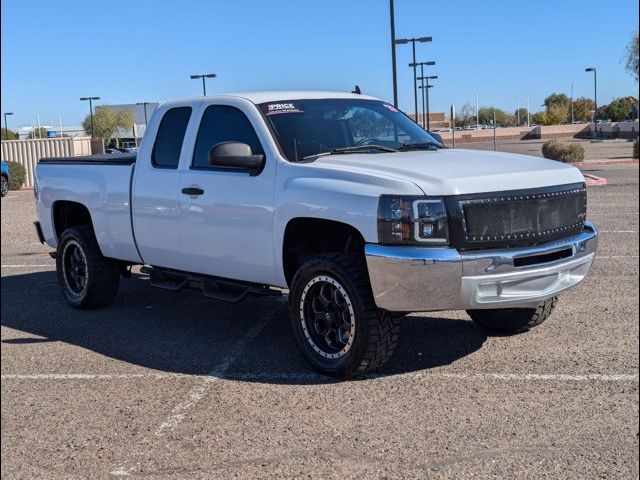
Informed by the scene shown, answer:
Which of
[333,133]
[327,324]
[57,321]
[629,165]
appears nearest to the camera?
[327,324]

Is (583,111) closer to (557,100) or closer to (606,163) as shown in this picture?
(557,100)

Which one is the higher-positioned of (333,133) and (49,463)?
(333,133)

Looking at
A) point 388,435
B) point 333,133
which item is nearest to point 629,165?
point 333,133

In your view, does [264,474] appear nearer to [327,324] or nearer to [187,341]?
[327,324]

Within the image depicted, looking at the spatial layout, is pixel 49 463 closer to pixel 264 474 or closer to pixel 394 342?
pixel 264 474

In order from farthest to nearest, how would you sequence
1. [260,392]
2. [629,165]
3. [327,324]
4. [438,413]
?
[629,165] < [327,324] < [260,392] < [438,413]

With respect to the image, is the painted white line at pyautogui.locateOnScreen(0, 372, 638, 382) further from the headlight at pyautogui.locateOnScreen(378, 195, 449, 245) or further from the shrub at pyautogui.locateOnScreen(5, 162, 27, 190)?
the shrub at pyautogui.locateOnScreen(5, 162, 27, 190)

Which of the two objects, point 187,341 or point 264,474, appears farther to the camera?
point 187,341

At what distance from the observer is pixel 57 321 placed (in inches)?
323

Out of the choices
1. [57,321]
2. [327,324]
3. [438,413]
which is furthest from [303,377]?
[57,321]

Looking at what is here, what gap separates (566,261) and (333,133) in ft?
6.98

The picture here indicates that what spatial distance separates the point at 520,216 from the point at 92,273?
4427 millimetres

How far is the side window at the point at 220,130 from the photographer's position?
6.94 metres

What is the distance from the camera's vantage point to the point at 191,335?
745cm
